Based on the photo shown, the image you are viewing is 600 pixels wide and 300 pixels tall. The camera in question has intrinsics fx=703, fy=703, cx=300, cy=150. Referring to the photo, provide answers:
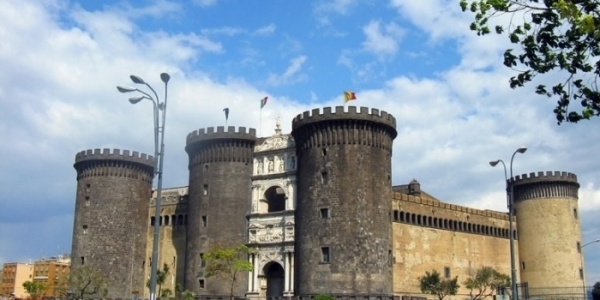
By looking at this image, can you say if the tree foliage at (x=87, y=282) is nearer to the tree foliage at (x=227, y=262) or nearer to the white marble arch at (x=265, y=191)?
the tree foliage at (x=227, y=262)

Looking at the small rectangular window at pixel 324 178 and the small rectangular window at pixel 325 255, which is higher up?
the small rectangular window at pixel 324 178

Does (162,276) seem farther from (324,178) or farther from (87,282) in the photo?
(324,178)

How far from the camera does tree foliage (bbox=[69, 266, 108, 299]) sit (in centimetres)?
6209

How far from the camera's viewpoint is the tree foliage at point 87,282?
62094 mm

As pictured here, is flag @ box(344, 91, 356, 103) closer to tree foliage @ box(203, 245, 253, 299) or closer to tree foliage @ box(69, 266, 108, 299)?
tree foliage @ box(203, 245, 253, 299)

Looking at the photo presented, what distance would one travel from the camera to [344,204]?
54.2 metres

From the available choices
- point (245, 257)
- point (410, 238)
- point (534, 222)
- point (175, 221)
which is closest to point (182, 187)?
point (175, 221)

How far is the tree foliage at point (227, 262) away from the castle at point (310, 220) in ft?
3.99

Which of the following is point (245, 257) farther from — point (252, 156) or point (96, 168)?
point (96, 168)

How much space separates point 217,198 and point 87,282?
14.0 metres

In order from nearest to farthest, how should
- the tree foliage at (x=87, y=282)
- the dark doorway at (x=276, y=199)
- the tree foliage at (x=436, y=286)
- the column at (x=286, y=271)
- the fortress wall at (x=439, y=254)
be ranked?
the column at (x=286, y=271) → the tree foliage at (x=436, y=286) → the tree foliage at (x=87, y=282) → the fortress wall at (x=439, y=254) → the dark doorway at (x=276, y=199)

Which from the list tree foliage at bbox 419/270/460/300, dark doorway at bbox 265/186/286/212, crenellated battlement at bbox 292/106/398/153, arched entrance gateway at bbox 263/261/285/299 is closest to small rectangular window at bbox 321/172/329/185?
crenellated battlement at bbox 292/106/398/153

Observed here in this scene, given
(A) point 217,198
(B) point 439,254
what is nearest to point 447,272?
(B) point 439,254

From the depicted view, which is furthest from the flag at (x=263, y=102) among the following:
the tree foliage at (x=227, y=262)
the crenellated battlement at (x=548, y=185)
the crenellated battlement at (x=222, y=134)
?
the crenellated battlement at (x=548, y=185)
